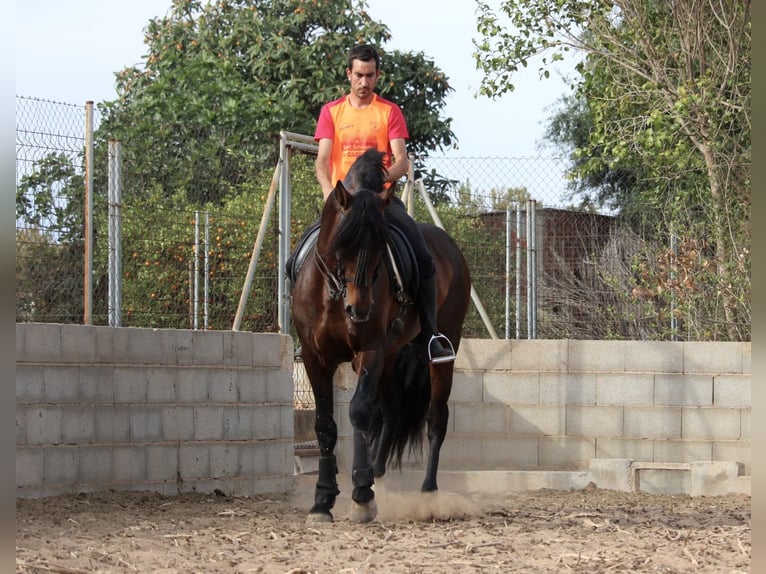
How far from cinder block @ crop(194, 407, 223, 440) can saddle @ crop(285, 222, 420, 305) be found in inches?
56.4

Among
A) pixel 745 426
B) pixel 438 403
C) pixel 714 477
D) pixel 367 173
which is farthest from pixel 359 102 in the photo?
pixel 745 426

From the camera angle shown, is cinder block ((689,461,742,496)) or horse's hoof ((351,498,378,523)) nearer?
horse's hoof ((351,498,378,523))

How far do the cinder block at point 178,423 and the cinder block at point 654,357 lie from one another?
3.90 m

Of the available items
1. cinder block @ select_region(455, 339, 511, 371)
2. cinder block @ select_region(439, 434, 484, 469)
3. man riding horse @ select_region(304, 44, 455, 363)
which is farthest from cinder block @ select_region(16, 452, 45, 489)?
cinder block @ select_region(455, 339, 511, 371)

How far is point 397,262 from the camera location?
6578 millimetres

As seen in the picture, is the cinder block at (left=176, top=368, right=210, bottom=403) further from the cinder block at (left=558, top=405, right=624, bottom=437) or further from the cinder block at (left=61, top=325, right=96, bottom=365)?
the cinder block at (left=558, top=405, right=624, bottom=437)

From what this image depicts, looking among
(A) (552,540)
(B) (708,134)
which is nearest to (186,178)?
(A) (552,540)

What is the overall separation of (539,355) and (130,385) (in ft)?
12.9

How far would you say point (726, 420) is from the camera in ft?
30.7

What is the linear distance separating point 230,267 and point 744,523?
444 centimetres

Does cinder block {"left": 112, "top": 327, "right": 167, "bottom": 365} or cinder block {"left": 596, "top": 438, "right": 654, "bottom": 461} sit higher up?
cinder block {"left": 112, "top": 327, "right": 167, "bottom": 365}

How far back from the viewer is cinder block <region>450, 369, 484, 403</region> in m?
9.89

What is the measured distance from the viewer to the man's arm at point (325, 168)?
270 inches

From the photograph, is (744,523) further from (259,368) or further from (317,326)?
(259,368)
